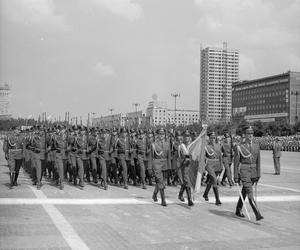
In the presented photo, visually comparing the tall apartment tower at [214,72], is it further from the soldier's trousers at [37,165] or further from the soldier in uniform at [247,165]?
the soldier in uniform at [247,165]

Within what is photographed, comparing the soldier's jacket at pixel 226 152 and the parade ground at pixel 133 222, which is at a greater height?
the soldier's jacket at pixel 226 152

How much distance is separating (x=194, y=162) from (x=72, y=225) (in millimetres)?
4194

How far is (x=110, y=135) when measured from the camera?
14867mm

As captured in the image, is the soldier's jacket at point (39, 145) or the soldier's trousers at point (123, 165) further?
the soldier's trousers at point (123, 165)

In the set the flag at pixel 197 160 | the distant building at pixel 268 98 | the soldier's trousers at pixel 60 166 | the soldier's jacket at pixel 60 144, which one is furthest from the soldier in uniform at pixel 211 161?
the distant building at pixel 268 98

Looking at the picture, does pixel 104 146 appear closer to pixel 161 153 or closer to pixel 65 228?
pixel 161 153

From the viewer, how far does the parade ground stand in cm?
693

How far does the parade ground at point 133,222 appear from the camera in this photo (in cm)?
693

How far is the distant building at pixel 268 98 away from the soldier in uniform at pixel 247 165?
8669 centimetres

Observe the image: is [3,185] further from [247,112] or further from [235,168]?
[247,112]

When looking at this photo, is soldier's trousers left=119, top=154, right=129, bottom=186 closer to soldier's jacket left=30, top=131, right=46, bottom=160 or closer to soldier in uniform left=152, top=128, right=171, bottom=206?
soldier's jacket left=30, top=131, right=46, bottom=160

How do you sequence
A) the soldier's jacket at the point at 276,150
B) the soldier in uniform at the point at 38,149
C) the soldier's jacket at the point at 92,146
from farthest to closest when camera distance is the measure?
the soldier's jacket at the point at 276,150, the soldier's jacket at the point at 92,146, the soldier in uniform at the point at 38,149

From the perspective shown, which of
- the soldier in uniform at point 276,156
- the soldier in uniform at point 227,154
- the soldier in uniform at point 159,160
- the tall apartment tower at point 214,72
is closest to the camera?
the soldier in uniform at point 159,160

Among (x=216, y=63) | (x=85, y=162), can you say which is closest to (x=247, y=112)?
(x=216, y=63)
